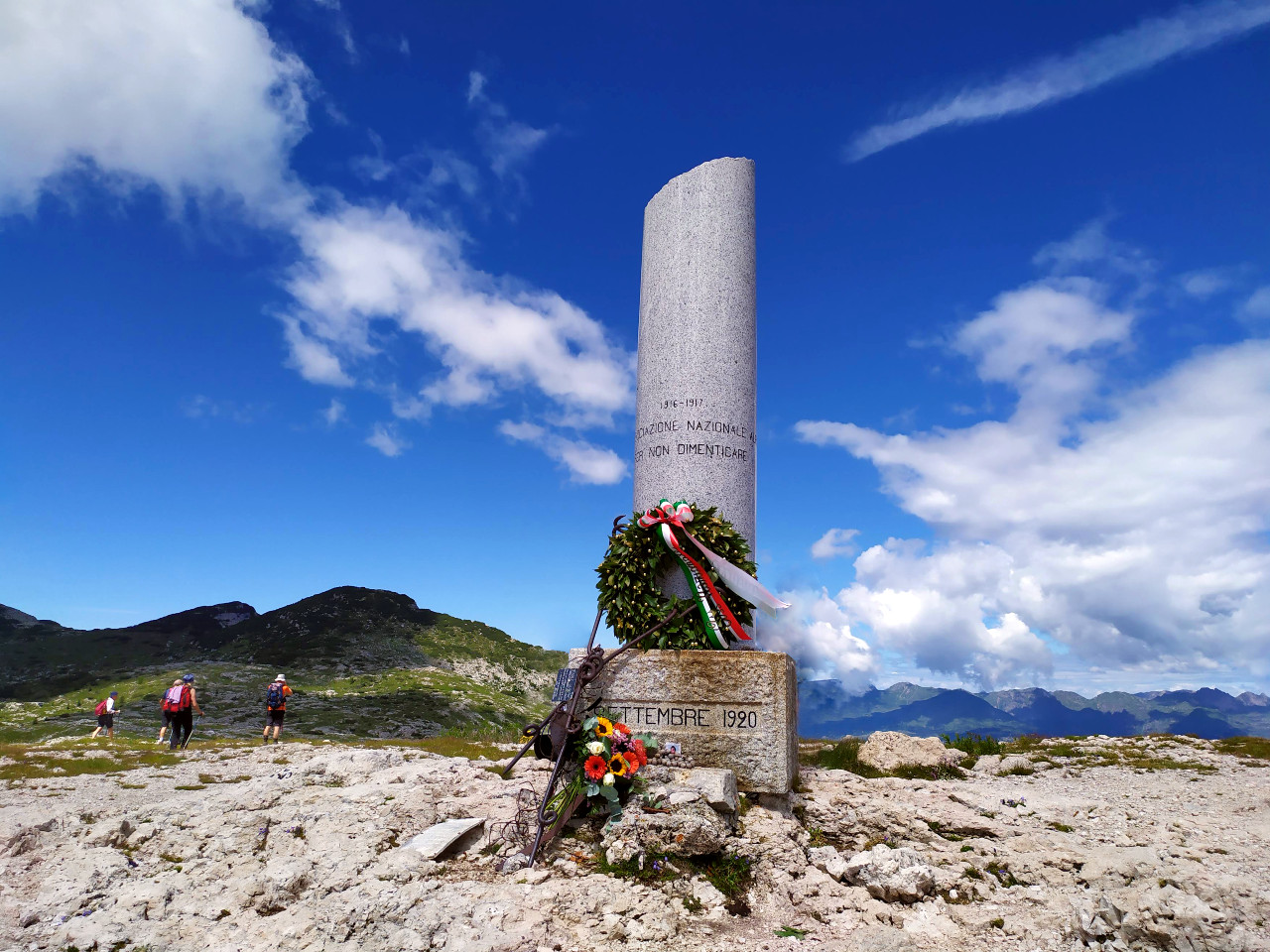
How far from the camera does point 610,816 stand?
239 inches

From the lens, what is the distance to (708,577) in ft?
28.1

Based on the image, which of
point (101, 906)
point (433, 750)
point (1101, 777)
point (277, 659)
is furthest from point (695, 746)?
point (277, 659)

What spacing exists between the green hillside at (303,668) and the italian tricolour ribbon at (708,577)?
1797 cm

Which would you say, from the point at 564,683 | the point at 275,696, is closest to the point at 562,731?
the point at 564,683

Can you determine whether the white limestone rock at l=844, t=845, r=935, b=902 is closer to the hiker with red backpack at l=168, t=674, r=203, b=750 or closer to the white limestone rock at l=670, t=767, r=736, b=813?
the white limestone rock at l=670, t=767, r=736, b=813

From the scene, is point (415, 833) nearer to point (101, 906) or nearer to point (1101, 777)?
point (101, 906)

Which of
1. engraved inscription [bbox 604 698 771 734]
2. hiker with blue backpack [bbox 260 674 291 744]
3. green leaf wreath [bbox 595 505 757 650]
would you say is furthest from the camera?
hiker with blue backpack [bbox 260 674 291 744]

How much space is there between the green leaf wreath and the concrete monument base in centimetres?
48

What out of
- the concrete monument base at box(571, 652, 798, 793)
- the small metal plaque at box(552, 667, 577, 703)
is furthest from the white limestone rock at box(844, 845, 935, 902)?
the small metal plaque at box(552, 667, 577, 703)

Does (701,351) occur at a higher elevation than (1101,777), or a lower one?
higher

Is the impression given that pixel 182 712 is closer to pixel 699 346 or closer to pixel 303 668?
pixel 699 346

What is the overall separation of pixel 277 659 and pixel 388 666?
6.35 metres

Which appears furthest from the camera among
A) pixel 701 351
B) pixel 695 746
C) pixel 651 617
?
pixel 701 351

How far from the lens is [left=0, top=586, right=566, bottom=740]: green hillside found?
26.5 metres
